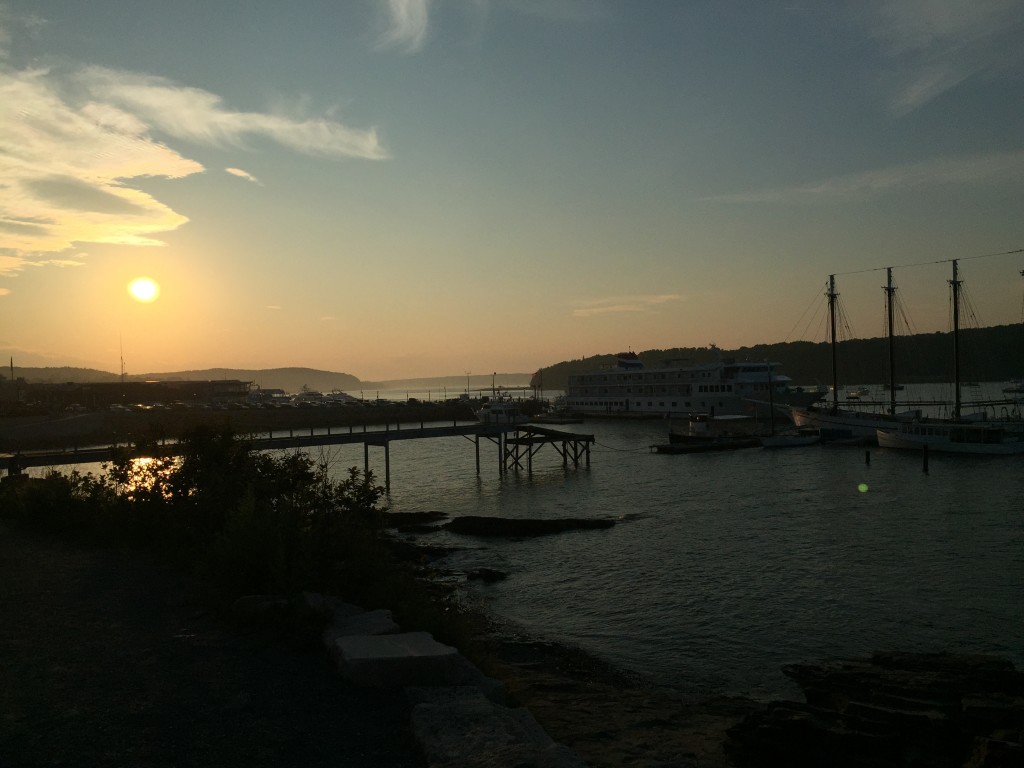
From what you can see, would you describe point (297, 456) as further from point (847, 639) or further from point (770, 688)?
point (847, 639)

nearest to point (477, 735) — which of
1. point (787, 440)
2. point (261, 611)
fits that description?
point (261, 611)

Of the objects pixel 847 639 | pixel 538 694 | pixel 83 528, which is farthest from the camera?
pixel 83 528

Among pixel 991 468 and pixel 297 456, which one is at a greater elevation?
pixel 297 456

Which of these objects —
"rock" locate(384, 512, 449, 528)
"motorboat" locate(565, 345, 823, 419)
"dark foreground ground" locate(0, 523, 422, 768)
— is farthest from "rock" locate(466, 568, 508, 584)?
"motorboat" locate(565, 345, 823, 419)

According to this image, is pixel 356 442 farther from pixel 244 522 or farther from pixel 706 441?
pixel 244 522

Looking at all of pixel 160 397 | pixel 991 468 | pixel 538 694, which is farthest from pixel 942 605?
pixel 160 397

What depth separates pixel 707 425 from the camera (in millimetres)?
88375

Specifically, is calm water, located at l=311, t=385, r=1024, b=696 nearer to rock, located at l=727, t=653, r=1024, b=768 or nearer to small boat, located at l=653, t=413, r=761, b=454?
rock, located at l=727, t=653, r=1024, b=768

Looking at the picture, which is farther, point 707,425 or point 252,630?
point 707,425

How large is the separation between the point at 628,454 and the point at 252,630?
62.3 meters

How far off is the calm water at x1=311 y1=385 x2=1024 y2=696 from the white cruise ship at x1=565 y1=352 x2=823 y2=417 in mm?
53797

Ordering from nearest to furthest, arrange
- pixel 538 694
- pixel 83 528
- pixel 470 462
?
pixel 538 694 → pixel 83 528 → pixel 470 462

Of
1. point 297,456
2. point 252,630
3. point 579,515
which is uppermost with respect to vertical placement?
point 297,456

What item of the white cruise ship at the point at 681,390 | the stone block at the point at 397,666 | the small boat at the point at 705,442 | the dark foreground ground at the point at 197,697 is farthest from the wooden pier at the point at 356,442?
the white cruise ship at the point at 681,390
